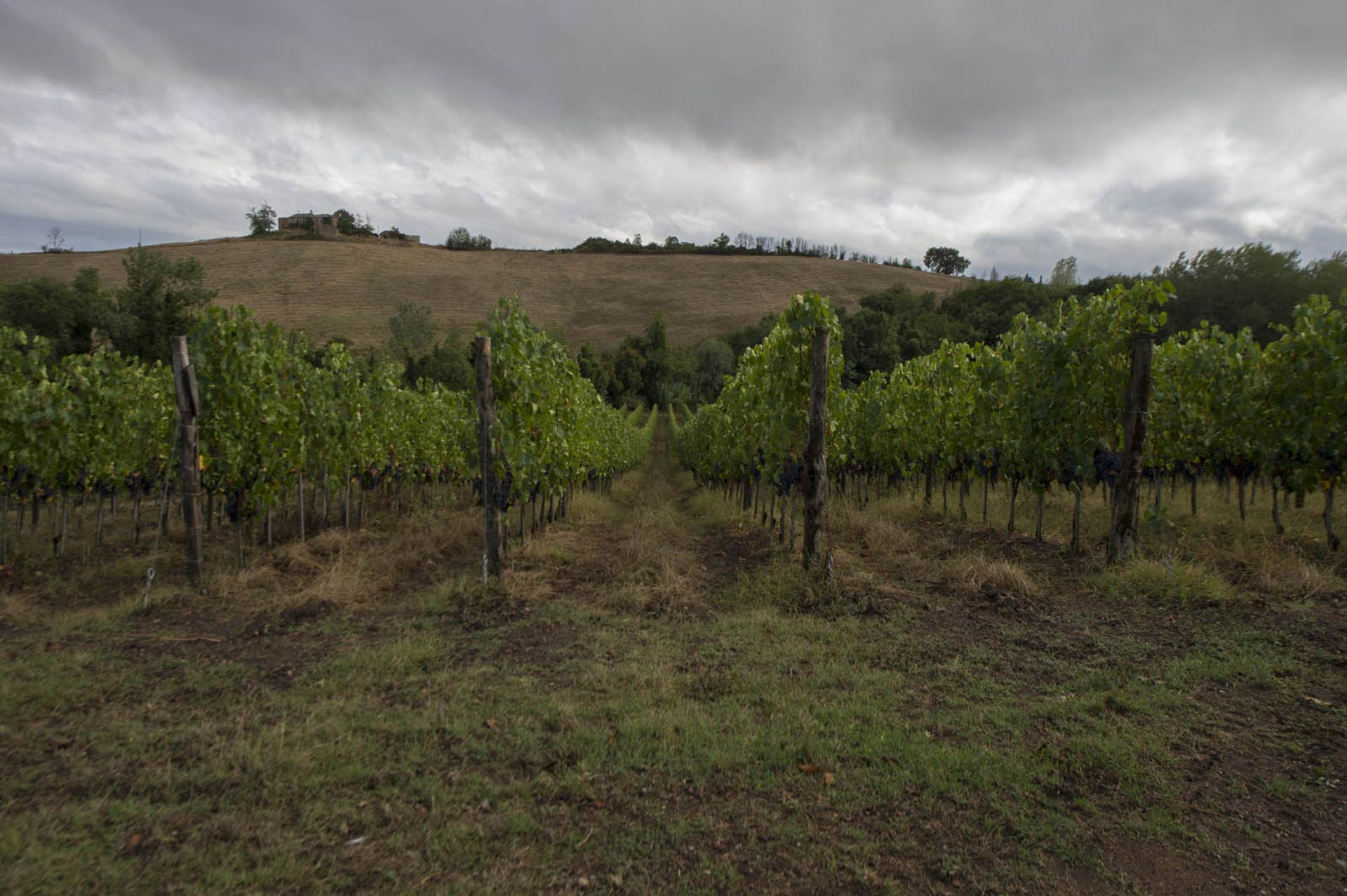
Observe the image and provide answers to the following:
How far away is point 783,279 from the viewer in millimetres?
82000

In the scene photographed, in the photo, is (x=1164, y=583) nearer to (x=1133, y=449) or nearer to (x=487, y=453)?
(x=1133, y=449)

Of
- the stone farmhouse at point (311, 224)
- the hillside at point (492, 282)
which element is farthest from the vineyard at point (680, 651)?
the stone farmhouse at point (311, 224)

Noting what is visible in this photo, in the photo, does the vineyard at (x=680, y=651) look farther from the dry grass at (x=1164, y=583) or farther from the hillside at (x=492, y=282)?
the hillside at (x=492, y=282)

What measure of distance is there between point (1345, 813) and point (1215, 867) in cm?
87

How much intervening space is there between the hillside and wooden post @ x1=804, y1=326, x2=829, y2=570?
162ft

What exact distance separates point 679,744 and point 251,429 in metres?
7.07

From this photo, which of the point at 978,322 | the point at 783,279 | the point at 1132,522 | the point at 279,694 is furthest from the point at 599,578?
the point at 783,279

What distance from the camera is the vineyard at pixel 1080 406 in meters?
8.04

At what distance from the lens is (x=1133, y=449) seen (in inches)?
283

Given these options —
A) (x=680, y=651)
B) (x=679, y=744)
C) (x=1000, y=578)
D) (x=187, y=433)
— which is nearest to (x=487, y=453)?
(x=187, y=433)

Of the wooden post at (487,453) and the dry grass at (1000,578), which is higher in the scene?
the wooden post at (487,453)

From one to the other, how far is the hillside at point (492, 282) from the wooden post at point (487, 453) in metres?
48.0

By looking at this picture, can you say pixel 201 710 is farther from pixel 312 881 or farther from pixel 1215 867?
pixel 1215 867

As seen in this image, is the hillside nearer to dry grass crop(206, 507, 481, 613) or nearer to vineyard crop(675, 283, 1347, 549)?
dry grass crop(206, 507, 481, 613)
